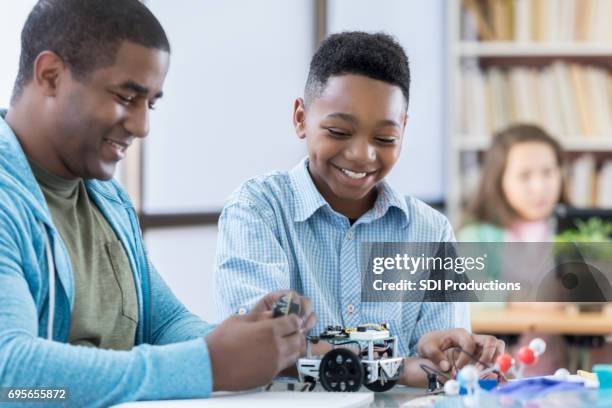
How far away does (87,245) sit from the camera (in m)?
1.32

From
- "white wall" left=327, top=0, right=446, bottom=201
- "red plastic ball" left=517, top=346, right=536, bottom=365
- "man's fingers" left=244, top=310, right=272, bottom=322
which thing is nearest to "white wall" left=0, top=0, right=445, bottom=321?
"white wall" left=327, top=0, right=446, bottom=201

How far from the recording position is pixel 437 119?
464cm

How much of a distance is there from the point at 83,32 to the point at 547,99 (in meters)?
3.33

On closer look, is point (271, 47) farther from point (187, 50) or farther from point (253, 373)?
point (253, 373)

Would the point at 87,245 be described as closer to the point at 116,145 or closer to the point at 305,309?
the point at 116,145

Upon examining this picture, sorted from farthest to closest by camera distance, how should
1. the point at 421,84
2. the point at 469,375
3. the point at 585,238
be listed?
the point at 421,84
the point at 585,238
the point at 469,375

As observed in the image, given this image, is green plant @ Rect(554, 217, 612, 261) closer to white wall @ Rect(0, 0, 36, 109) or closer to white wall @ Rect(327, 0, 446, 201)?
white wall @ Rect(327, 0, 446, 201)

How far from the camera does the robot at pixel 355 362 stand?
1.21 metres

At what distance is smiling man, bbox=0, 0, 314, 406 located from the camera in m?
1.03

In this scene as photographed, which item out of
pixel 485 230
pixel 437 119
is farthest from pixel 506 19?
pixel 485 230

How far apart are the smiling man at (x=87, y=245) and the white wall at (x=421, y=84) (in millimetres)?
3115

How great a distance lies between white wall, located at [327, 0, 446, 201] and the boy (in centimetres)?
269

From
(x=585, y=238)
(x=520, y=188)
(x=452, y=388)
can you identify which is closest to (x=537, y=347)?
(x=452, y=388)

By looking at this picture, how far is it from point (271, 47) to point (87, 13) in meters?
2.46
